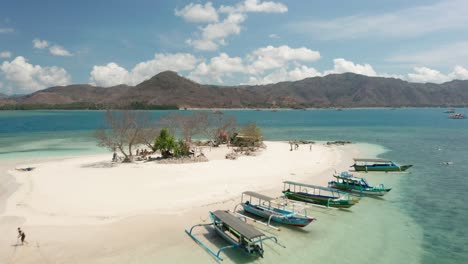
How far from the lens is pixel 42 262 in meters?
13.9

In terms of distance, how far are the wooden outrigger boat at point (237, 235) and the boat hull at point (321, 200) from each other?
6.99 meters

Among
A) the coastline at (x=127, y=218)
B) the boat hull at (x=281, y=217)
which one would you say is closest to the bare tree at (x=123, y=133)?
the coastline at (x=127, y=218)

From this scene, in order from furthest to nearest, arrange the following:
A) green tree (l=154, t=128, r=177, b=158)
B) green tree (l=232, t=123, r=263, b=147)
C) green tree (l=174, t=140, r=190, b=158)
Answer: green tree (l=232, t=123, r=263, b=147)
green tree (l=154, t=128, r=177, b=158)
green tree (l=174, t=140, r=190, b=158)

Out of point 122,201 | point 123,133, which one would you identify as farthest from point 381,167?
point 123,133

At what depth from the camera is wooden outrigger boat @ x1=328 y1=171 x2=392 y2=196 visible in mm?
24688

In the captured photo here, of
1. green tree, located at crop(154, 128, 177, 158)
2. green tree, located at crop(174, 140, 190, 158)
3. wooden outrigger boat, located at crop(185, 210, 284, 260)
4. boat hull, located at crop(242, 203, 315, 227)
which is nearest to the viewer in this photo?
wooden outrigger boat, located at crop(185, 210, 284, 260)

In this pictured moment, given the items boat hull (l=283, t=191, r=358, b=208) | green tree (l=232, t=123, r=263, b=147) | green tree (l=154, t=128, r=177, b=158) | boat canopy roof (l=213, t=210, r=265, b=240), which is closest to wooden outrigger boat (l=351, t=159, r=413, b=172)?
boat hull (l=283, t=191, r=358, b=208)

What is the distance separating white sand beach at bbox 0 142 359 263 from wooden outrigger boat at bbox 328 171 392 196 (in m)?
1.87

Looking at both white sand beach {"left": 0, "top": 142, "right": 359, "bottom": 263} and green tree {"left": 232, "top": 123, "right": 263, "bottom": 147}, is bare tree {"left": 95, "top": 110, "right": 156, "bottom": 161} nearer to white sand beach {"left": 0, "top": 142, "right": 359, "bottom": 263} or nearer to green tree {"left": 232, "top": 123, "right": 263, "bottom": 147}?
white sand beach {"left": 0, "top": 142, "right": 359, "bottom": 263}

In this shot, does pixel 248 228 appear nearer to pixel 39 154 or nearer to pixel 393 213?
pixel 393 213

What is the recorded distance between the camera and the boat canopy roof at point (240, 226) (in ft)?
46.8

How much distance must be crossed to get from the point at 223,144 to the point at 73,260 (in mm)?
40303

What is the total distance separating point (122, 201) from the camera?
22.0 m

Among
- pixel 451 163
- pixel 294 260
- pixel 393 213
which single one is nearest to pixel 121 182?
pixel 294 260
